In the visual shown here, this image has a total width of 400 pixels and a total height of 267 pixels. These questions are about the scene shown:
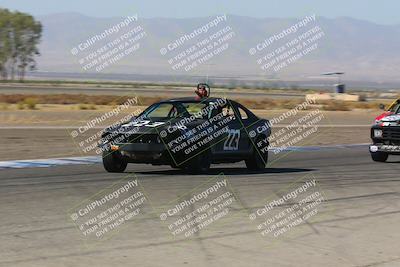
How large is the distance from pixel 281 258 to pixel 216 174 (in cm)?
733

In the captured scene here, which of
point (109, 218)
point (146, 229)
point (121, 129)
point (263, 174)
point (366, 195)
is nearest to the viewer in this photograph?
point (146, 229)

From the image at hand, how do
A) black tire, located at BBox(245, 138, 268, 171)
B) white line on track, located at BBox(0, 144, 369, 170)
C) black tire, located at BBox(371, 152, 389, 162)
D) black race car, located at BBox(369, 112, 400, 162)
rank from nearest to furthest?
1. black tire, located at BBox(245, 138, 268, 171)
2. white line on track, located at BBox(0, 144, 369, 170)
3. black race car, located at BBox(369, 112, 400, 162)
4. black tire, located at BBox(371, 152, 389, 162)

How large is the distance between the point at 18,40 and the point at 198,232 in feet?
370

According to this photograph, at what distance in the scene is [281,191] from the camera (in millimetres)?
12453

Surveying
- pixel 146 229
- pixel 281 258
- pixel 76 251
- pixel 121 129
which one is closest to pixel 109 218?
pixel 146 229

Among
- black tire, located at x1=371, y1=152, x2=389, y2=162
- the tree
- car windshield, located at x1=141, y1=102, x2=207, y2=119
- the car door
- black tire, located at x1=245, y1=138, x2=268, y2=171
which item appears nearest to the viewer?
car windshield, located at x1=141, y1=102, x2=207, y2=119

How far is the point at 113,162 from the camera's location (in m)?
14.5

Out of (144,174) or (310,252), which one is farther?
(144,174)

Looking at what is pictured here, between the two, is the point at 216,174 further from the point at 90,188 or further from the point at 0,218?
the point at 0,218

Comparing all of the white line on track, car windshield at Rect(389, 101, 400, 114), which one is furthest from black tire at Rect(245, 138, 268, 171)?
car windshield at Rect(389, 101, 400, 114)

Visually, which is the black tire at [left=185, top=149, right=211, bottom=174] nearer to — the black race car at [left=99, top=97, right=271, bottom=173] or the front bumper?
the black race car at [left=99, top=97, right=271, bottom=173]

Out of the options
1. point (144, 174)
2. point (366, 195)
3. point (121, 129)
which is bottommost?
point (366, 195)

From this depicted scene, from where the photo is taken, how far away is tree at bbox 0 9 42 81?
116812 millimetres

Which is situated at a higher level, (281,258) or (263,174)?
(281,258)
